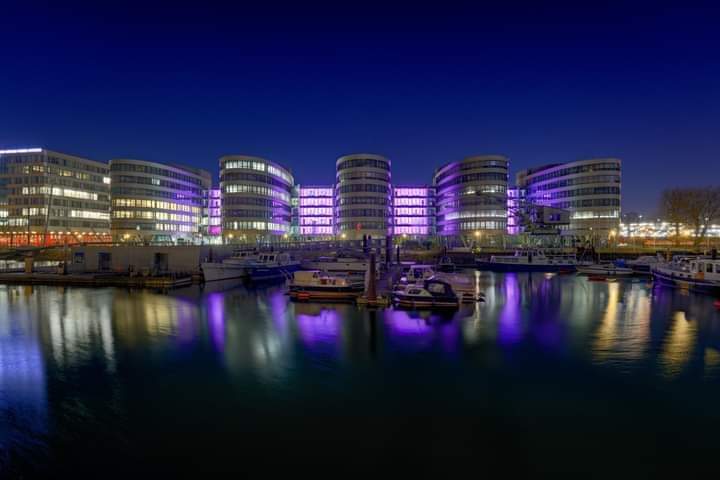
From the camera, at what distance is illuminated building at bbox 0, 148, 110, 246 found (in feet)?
361

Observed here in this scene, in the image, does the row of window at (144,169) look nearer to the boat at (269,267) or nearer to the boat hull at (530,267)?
the boat at (269,267)

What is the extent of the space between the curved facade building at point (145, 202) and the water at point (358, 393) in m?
99.1

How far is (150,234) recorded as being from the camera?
123 metres

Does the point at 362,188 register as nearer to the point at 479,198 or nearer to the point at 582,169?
the point at 479,198

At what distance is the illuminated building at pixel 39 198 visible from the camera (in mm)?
110125

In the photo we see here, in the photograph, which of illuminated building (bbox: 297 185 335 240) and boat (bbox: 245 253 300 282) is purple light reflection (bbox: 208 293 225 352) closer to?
boat (bbox: 245 253 300 282)

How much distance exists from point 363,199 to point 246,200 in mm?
34459

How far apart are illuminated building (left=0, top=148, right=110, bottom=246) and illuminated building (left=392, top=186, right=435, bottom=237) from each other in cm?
9147

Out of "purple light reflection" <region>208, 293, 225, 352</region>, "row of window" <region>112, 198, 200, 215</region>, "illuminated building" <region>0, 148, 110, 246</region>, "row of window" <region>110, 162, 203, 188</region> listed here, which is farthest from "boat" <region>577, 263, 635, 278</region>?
"illuminated building" <region>0, 148, 110, 246</region>

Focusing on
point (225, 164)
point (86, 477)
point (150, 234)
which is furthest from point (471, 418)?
point (150, 234)

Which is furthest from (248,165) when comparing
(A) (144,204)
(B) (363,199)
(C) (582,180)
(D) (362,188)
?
(C) (582,180)

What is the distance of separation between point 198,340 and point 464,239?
334 ft

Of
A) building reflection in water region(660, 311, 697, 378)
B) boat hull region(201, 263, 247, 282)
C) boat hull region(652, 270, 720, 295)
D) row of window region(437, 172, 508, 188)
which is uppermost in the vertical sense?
row of window region(437, 172, 508, 188)

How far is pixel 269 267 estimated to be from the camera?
5797cm
